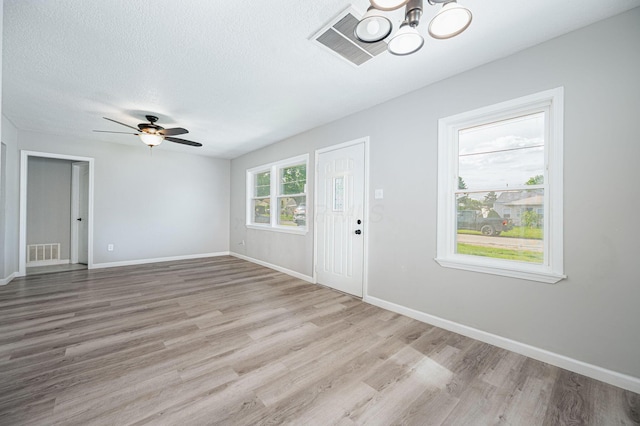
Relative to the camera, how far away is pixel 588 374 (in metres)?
1.99

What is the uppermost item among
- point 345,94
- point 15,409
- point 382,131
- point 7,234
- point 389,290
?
point 345,94

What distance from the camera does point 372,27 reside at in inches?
65.5

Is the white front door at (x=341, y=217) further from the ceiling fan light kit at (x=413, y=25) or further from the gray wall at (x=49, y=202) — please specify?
the gray wall at (x=49, y=202)

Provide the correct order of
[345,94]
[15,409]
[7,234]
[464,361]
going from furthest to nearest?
1. [7,234]
2. [345,94]
3. [464,361]
4. [15,409]

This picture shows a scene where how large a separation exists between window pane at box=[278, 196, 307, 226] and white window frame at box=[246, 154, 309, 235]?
0.08 metres

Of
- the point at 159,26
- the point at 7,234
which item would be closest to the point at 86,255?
the point at 7,234

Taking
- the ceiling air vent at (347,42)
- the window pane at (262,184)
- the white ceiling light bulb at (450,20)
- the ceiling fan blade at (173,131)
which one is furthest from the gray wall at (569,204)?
the window pane at (262,184)

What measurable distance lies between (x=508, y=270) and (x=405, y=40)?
209 centimetres

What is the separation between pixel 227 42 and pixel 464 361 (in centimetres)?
331

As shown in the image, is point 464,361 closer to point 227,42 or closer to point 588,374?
point 588,374

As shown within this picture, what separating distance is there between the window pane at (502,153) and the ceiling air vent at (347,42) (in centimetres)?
127

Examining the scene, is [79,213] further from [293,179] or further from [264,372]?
[264,372]

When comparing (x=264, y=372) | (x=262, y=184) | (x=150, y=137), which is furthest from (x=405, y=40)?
(x=262, y=184)

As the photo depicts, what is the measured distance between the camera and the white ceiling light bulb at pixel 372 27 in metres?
1.61
